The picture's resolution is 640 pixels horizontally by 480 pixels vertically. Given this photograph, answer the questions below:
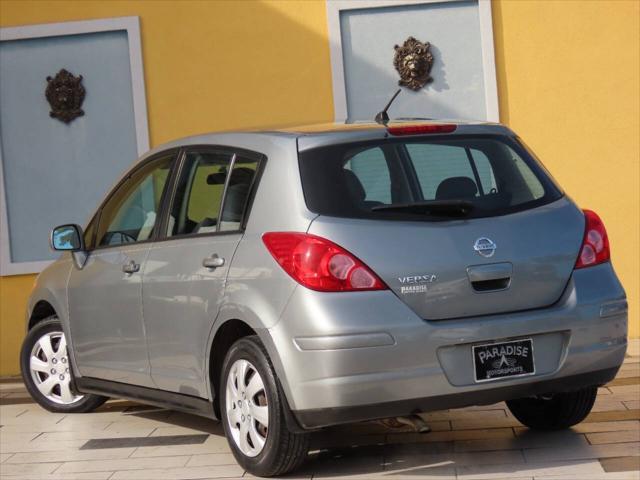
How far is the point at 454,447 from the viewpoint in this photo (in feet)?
21.4

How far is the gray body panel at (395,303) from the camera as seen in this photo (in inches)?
220

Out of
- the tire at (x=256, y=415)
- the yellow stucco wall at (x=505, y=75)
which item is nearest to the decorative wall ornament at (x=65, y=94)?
the yellow stucco wall at (x=505, y=75)

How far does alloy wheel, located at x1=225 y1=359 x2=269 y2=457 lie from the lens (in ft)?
19.6

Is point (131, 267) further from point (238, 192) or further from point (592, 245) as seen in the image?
point (592, 245)

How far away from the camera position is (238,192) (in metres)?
6.35

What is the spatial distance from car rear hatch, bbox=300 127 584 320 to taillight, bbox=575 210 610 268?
45 mm

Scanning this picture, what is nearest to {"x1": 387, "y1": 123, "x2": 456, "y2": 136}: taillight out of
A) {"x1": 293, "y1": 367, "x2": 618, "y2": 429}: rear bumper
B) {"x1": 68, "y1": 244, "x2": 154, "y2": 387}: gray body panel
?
{"x1": 293, "y1": 367, "x2": 618, "y2": 429}: rear bumper

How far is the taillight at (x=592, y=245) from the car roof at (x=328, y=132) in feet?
1.99

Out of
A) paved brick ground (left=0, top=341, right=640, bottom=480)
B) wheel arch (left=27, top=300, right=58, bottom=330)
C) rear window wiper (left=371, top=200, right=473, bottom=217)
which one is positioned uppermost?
rear window wiper (left=371, top=200, right=473, bottom=217)

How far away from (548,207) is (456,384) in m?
0.96

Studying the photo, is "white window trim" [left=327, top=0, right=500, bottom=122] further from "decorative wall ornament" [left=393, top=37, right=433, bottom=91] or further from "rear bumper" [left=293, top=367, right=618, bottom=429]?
"rear bumper" [left=293, top=367, right=618, bottom=429]

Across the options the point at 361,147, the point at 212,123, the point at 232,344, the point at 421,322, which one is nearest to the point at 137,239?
the point at 232,344

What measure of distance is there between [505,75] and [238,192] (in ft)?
17.2

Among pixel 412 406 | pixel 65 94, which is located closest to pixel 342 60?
pixel 65 94
